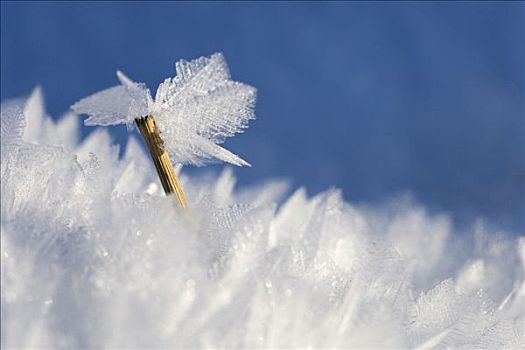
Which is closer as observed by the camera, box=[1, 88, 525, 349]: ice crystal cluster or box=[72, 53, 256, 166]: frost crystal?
box=[1, 88, 525, 349]: ice crystal cluster

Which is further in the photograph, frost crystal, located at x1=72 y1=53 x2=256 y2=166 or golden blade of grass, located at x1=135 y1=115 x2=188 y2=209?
frost crystal, located at x1=72 y1=53 x2=256 y2=166

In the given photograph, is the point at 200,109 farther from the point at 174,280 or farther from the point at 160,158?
the point at 174,280

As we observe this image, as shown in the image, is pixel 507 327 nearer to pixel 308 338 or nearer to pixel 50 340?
pixel 308 338

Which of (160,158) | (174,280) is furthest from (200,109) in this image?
(174,280)

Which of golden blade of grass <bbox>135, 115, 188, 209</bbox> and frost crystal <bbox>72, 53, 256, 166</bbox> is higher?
frost crystal <bbox>72, 53, 256, 166</bbox>

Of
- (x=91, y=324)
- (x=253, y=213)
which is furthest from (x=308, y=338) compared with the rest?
(x=91, y=324)
